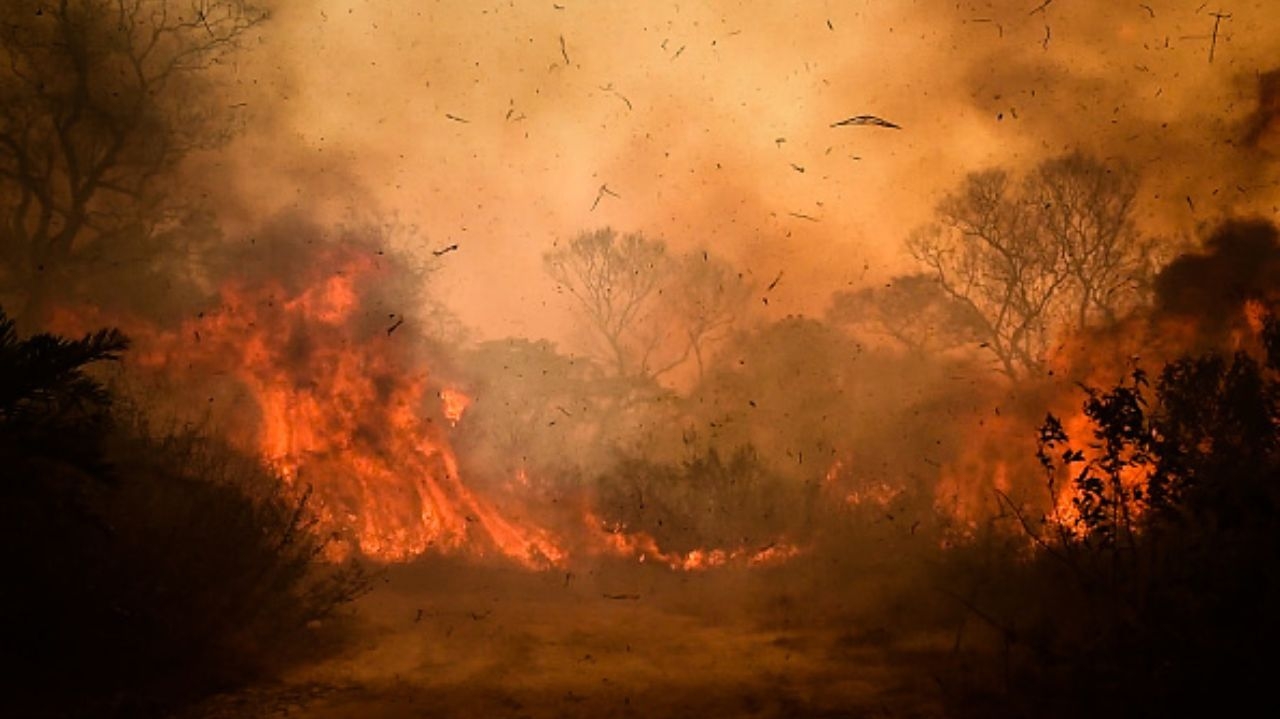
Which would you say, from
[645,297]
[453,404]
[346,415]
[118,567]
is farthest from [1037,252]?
[118,567]

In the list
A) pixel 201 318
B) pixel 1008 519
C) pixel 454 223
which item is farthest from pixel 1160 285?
pixel 201 318

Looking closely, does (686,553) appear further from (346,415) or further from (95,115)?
(95,115)

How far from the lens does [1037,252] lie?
2075cm

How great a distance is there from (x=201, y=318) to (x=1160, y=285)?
21.0 m

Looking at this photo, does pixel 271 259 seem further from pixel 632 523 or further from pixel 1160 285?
pixel 1160 285

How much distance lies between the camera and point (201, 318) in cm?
1719

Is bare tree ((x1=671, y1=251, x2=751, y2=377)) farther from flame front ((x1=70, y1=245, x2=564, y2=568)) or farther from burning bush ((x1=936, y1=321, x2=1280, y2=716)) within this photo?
burning bush ((x1=936, y1=321, x2=1280, y2=716))

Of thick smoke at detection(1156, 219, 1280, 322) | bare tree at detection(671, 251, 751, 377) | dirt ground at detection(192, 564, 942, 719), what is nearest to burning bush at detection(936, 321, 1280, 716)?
dirt ground at detection(192, 564, 942, 719)

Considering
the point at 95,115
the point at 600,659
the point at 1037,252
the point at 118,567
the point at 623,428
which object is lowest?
the point at 600,659

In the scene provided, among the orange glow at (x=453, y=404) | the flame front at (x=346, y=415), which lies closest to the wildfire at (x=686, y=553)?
the flame front at (x=346, y=415)

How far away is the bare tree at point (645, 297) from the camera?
22859 millimetres

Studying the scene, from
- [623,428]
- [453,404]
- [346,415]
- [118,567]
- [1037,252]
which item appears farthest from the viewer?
[1037,252]

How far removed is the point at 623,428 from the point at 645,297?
5.20 m

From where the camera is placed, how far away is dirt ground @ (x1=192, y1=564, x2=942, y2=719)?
8.12 meters
